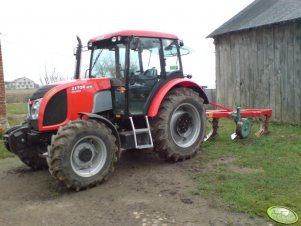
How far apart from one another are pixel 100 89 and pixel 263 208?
10.8 feet

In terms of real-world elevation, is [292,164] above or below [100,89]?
below

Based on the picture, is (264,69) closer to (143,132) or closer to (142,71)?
(142,71)

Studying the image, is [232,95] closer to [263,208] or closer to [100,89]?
[100,89]

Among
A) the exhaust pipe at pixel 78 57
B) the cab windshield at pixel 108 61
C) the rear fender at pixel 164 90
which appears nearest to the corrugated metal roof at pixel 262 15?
the rear fender at pixel 164 90

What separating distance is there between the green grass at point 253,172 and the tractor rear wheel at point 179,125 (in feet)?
1.43

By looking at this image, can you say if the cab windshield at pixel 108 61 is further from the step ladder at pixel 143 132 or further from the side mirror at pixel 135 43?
the step ladder at pixel 143 132

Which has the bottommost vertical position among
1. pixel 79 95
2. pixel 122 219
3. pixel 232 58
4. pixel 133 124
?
pixel 122 219

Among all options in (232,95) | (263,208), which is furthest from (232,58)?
(263,208)

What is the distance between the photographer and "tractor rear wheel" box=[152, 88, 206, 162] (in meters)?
6.79

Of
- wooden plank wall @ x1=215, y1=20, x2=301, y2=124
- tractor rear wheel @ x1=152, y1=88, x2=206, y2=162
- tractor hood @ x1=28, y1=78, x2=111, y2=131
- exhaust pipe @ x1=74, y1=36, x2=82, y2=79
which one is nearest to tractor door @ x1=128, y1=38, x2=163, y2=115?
tractor rear wheel @ x1=152, y1=88, x2=206, y2=162

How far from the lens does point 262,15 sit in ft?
40.7

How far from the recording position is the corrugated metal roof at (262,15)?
36.4 ft

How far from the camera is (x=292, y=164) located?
21.7 feet

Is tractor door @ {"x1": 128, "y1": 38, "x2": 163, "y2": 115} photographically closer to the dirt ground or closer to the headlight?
the dirt ground
